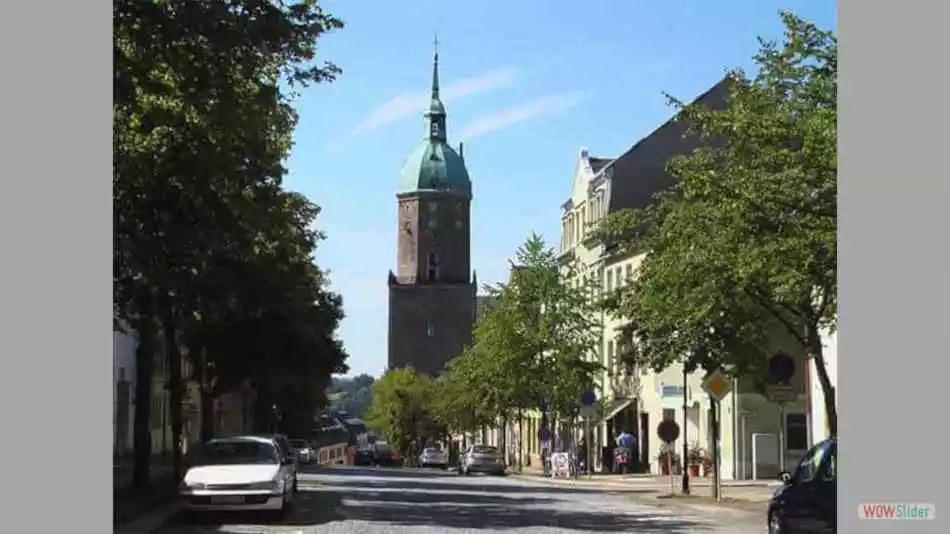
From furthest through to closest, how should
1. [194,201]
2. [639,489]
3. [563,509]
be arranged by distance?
[639,489] < [563,509] < [194,201]

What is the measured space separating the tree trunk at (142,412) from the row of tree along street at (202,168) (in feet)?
0.08

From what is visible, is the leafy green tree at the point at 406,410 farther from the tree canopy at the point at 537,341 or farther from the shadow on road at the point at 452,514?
the shadow on road at the point at 452,514

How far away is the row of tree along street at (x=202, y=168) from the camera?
12.5 meters

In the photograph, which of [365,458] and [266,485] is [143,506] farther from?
[365,458]

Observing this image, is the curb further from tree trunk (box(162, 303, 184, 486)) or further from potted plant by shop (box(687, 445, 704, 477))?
potted plant by shop (box(687, 445, 704, 477))

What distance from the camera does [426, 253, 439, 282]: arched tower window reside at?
10006 centimetres

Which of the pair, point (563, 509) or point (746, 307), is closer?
point (746, 307)

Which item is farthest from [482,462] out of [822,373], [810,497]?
[810,497]
